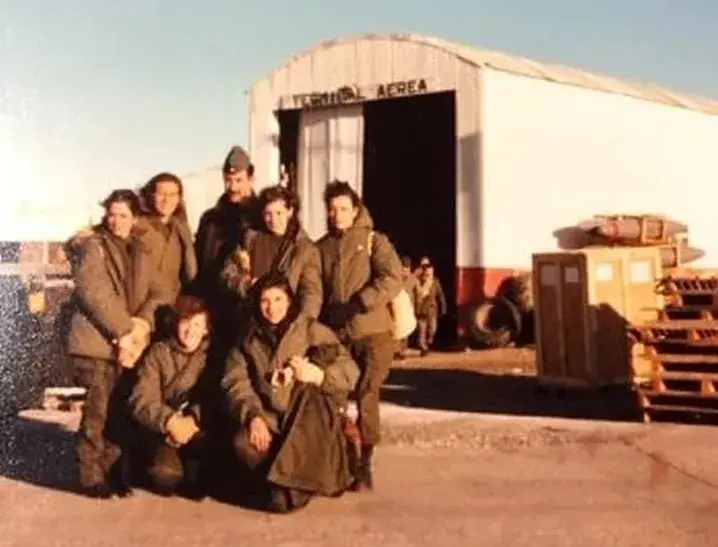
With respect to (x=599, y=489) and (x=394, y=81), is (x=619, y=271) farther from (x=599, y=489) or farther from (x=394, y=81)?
(x=394, y=81)

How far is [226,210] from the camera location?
24.7ft

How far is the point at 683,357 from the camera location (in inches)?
374

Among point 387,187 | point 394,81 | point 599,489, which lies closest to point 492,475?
point 599,489

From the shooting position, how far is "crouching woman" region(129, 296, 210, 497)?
6664 mm

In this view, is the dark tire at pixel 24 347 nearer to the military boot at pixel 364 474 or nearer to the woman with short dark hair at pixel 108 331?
the woman with short dark hair at pixel 108 331

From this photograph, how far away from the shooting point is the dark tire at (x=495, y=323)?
18.0m

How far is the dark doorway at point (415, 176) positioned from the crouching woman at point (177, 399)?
13.2m

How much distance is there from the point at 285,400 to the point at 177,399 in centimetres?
72

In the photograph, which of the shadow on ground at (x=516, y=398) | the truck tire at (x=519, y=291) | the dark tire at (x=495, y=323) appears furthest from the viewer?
the truck tire at (x=519, y=291)

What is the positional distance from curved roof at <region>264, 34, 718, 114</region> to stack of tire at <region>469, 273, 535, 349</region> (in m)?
3.49

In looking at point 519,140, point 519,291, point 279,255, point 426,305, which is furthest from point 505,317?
point 279,255

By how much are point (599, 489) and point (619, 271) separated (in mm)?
4760

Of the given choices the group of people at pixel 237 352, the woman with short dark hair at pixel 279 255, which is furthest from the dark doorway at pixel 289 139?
the woman with short dark hair at pixel 279 255

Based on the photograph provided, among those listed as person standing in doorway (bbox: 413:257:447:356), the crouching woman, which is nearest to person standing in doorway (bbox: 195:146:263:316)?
the crouching woman
